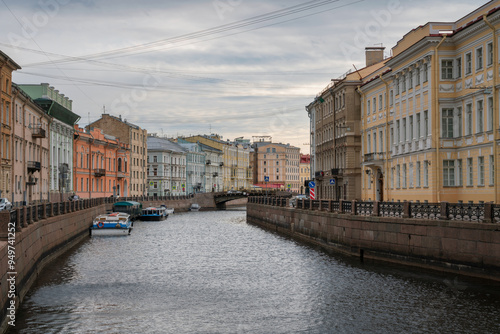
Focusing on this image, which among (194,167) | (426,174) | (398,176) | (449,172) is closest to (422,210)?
(449,172)

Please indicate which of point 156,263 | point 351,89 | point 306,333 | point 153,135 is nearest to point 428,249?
point 306,333

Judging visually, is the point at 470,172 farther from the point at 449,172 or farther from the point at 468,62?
the point at 468,62

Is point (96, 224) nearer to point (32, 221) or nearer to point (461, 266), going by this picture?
point (32, 221)

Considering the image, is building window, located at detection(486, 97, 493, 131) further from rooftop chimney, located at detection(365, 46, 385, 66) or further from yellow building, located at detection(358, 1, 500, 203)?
rooftop chimney, located at detection(365, 46, 385, 66)

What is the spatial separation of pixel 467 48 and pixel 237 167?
5487 inches

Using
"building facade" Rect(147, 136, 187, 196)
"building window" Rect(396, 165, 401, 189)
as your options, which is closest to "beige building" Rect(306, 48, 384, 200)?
"building window" Rect(396, 165, 401, 189)

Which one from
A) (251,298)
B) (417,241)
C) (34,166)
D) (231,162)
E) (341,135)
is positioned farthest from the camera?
(231,162)

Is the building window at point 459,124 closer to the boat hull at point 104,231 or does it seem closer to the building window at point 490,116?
the building window at point 490,116

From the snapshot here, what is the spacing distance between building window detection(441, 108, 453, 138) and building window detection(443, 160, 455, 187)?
4.97 ft

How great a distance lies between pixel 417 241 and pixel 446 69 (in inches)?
624

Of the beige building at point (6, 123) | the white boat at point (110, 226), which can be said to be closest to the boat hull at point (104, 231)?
the white boat at point (110, 226)

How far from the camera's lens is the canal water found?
1802cm

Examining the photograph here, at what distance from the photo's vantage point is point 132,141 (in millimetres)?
107188

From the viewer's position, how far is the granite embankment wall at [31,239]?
698 inches
